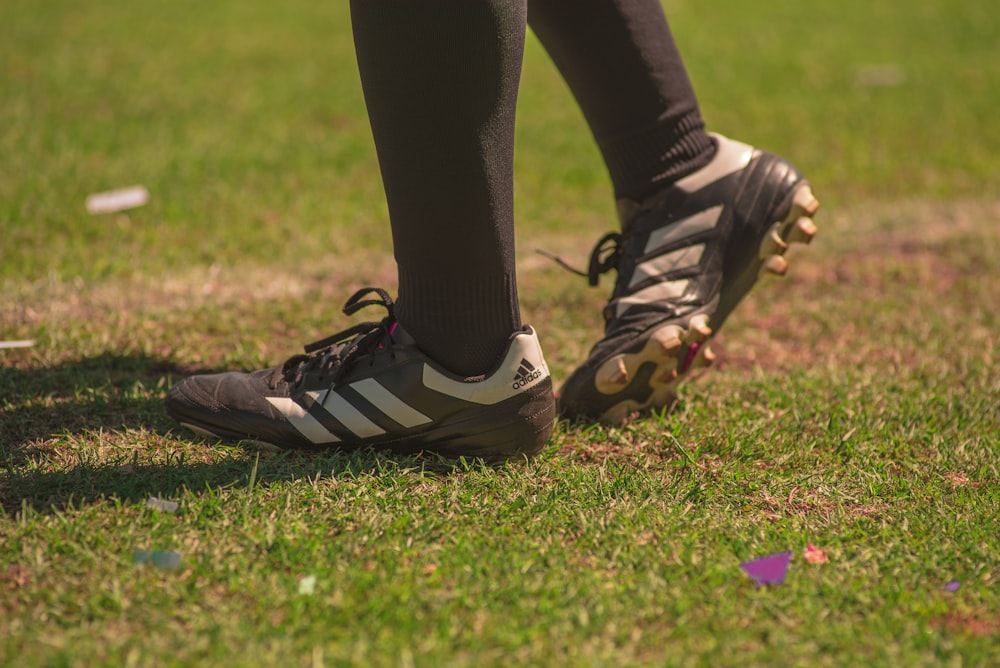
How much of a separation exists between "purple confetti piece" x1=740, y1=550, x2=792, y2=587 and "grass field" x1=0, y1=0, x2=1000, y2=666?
23 mm

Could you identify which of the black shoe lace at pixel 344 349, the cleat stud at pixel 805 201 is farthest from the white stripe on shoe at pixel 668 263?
the black shoe lace at pixel 344 349

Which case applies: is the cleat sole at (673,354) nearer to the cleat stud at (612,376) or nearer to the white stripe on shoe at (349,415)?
the cleat stud at (612,376)

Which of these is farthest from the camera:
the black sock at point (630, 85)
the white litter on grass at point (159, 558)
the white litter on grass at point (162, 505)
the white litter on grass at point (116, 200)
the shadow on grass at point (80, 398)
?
the white litter on grass at point (116, 200)

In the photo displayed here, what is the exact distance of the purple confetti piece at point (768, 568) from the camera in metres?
1.51

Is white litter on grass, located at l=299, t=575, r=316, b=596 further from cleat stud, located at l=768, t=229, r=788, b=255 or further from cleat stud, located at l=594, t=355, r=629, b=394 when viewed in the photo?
cleat stud, located at l=768, t=229, r=788, b=255

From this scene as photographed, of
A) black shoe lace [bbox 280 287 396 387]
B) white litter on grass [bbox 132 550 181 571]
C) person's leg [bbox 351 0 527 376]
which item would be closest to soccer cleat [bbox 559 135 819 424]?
person's leg [bbox 351 0 527 376]

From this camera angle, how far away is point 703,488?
1801 millimetres

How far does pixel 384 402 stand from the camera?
5.89 ft

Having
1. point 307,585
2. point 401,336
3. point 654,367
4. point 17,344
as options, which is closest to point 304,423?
point 401,336

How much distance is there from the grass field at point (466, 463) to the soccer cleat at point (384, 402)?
5 cm

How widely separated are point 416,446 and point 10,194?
230 cm

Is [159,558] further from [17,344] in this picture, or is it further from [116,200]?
[116,200]

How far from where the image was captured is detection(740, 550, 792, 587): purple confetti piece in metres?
1.51

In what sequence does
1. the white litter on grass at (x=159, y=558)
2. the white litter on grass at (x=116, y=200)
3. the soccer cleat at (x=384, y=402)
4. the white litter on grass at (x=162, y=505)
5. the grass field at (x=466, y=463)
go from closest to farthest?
1. the grass field at (x=466, y=463)
2. the white litter on grass at (x=159, y=558)
3. the white litter on grass at (x=162, y=505)
4. the soccer cleat at (x=384, y=402)
5. the white litter on grass at (x=116, y=200)
